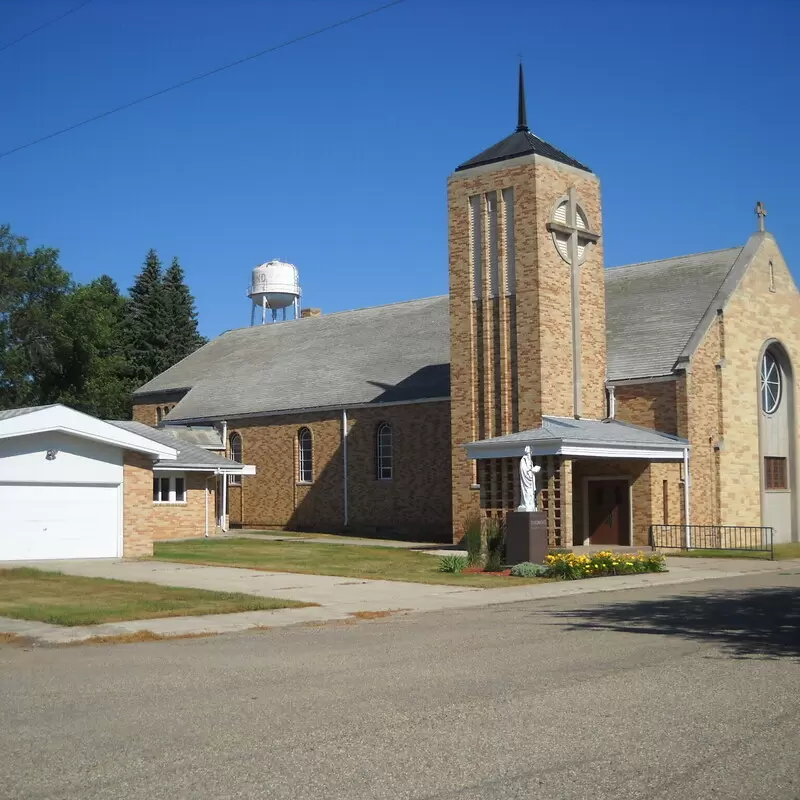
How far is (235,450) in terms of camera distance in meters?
48.0

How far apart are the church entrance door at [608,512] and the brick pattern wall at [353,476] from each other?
598 cm

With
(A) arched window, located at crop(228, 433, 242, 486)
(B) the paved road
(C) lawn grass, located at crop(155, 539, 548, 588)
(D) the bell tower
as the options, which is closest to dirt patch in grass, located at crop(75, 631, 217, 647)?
(B) the paved road

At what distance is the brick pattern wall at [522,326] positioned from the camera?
3331 cm

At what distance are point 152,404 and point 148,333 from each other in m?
25.2

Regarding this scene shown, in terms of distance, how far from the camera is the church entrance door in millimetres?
34438

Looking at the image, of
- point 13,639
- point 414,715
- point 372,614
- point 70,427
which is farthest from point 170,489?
point 414,715

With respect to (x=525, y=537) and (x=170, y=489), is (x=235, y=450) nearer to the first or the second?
(x=170, y=489)

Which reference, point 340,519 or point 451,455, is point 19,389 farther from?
point 451,455

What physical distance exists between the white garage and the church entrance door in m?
14.7

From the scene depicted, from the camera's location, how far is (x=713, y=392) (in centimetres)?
3603

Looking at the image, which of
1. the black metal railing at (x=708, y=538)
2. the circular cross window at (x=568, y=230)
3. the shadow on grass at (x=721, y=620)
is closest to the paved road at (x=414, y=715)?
the shadow on grass at (x=721, y=620)

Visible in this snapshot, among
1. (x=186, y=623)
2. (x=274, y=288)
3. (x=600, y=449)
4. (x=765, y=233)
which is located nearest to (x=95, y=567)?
(x=186, y=623)

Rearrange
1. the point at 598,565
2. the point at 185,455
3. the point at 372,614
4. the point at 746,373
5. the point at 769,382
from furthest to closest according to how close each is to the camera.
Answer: the point at 769,382 → the point at 185,455 → the point at 746,373 → the point at 598,565 → the point at 372,614

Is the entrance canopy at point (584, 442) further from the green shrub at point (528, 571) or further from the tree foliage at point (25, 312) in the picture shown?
the tree foliage at point (25, 312)
